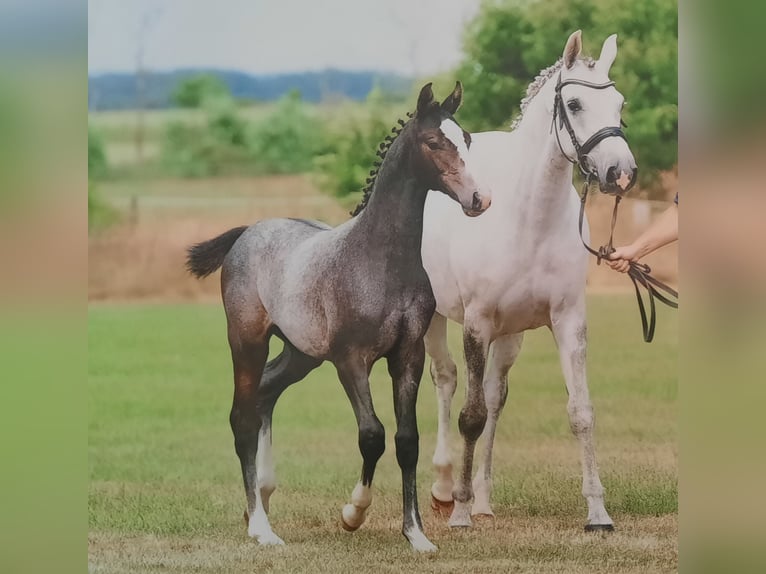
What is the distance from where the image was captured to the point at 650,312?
410 cm

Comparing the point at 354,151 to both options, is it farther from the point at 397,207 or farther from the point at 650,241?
the point at 650,241

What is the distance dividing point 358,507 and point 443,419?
454 millimetres

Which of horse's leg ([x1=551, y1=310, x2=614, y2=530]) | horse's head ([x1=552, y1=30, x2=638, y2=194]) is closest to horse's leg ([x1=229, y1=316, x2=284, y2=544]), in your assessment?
horse's leg ([x1=551, y1=310, x2=614, y2=530])

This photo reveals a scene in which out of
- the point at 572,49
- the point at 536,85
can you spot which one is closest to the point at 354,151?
the point at 536,85

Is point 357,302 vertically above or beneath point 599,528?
above

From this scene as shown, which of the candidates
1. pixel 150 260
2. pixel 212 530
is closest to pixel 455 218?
pixel 150 260

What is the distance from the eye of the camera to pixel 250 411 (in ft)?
13.1

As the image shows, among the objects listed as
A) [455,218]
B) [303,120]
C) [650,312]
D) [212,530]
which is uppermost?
[303,120]

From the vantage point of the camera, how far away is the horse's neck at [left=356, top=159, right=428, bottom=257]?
3764 millimetres

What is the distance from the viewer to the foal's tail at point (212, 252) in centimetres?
405

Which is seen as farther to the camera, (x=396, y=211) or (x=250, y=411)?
(x=250, y=411)

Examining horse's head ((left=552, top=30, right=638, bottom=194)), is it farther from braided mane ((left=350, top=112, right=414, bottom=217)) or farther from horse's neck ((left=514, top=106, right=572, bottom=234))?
braided mane ((left=350, top=112, right=414, bottom=217))
